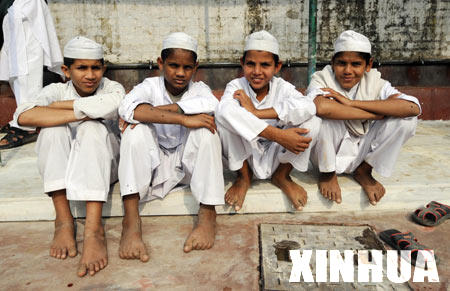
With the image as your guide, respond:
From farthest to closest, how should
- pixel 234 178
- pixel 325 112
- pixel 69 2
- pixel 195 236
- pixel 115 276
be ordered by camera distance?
pixel 69 2 < pixel 234 178 < pixel 325 112 < pixel 195 236 < pixel 115 276

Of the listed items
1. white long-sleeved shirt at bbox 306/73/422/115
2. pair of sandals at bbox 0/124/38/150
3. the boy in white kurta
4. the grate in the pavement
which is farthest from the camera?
the boy in white kurta

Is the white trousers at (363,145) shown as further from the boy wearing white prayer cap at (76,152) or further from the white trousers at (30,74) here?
the white trousers at (30,74)

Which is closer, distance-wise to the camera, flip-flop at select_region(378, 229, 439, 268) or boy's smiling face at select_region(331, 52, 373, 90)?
flip-flop at select_region(378, 229, 439, 268)

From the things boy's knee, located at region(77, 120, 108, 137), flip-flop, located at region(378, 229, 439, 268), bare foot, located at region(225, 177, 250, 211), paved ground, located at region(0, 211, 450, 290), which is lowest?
paved ground, located at region(0, 211, 450, 290)

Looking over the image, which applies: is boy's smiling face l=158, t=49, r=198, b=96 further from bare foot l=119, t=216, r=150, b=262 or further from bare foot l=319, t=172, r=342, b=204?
bare foot l=319, t=172, r=342, b=204

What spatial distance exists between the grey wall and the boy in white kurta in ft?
3.80

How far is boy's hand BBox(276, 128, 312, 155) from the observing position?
2359 mm

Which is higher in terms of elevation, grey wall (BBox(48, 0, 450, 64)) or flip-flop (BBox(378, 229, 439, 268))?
grey wall (BBox(48, 0, 450, 64))

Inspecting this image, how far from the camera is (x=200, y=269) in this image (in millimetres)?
2012

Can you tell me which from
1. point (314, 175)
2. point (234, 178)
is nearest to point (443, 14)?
point (314, 175)

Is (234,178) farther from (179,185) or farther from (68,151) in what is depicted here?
(68,151)

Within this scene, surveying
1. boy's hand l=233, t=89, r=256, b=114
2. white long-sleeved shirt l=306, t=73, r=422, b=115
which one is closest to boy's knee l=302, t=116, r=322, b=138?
white long-sleeved shirt l=306, t=73, r=422, b=115

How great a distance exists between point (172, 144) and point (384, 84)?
1.76 metres

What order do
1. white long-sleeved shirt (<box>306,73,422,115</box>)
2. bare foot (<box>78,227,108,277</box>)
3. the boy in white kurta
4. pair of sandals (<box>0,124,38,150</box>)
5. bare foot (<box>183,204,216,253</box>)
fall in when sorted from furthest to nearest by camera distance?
the boy in white kurta, pair of sandals (<box>0,124,38,150</box>), white long-sleeved shirt (<box>306,73,422,115</box>), bare foot (<box>183,204,216,253</box>), bare foot (<box>78,227,108,277</box>)
